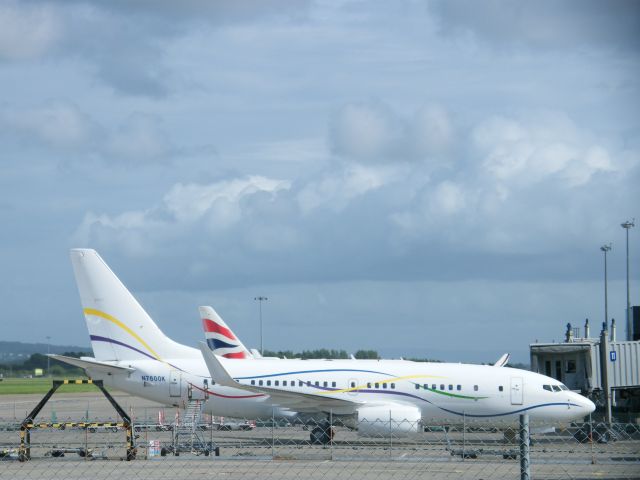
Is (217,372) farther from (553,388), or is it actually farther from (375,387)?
(553,388)

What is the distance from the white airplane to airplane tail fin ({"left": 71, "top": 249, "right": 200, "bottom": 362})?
42mm

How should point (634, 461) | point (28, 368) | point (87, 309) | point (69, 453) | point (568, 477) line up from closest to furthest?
point (568, 477)
point (634, 461)
point (69, 453)
point (87, 309)
point (28, 368)

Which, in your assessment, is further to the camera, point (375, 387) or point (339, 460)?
point (375, 387)

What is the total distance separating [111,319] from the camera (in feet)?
141

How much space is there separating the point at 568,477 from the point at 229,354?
34.4 meters

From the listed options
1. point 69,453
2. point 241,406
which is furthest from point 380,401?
point 69,453

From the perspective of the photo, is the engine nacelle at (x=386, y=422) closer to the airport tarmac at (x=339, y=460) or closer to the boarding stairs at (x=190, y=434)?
the airport tarmac at (x=339, y=460)

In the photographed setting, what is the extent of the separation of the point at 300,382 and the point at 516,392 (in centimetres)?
858

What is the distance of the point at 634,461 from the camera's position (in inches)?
1146

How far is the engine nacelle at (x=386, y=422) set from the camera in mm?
39031

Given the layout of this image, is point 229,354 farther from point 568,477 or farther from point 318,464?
point 568,477

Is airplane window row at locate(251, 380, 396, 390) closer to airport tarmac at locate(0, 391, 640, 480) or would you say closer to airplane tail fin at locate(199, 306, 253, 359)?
airport tarmac at locate(0, 391, 640, 480)

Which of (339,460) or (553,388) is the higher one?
(553,388)

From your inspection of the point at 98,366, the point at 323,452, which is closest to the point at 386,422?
the point at 323,452
